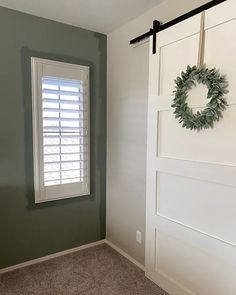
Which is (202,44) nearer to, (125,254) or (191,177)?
(191,177)

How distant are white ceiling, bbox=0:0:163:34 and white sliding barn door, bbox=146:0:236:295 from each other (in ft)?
1.57

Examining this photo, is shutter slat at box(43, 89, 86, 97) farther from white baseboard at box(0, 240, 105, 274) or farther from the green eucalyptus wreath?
white baseboard at box(0, 240, 105, 274)

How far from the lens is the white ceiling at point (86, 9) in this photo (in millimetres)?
2092

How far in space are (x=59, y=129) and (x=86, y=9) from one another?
1.20 meters

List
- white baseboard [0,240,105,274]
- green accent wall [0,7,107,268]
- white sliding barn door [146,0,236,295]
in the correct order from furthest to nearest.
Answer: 1. white baseboard [0,240,105,274]
2. green accent wall [0,7,107,268]
3. white sliding barn door [146,0,236,295]

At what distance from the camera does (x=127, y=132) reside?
2.55 m

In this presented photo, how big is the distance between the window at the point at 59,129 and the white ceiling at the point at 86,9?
0.45 m

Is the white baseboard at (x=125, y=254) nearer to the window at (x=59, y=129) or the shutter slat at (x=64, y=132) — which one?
the window at (x=59, y=129)

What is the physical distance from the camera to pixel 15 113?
2289 millimetres

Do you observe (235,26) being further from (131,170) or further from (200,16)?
(131,170)

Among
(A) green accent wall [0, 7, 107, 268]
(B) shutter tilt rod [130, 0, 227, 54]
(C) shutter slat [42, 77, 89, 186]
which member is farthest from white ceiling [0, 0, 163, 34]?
(C) shutter slat [42, 77, 89, 186]

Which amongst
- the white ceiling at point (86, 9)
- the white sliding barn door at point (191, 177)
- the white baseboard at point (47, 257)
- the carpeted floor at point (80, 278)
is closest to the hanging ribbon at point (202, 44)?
the white sliding barn door at point (191, 177)

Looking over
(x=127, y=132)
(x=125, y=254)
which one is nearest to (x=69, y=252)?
(x=125, y=254)

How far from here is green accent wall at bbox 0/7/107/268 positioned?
2244 mm
